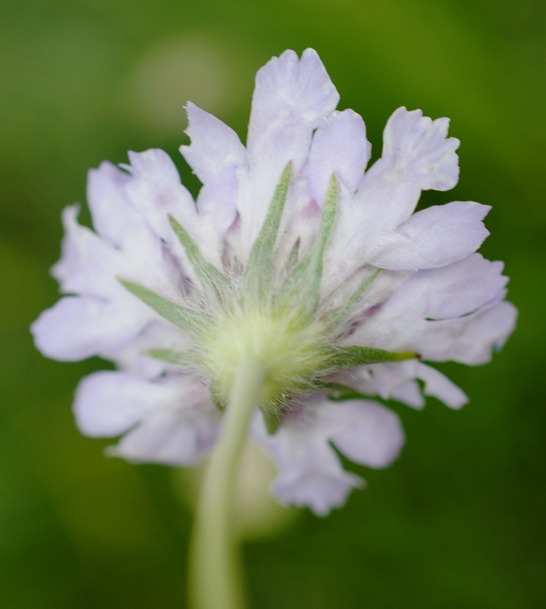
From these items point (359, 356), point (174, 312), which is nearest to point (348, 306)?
point (359, 356)

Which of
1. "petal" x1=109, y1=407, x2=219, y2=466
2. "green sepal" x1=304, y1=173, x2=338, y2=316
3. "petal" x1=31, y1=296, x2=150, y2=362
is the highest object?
"green sepal" x1=304, y1=173, x2=338, y2=316

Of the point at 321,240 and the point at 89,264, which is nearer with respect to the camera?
the point at 321,240

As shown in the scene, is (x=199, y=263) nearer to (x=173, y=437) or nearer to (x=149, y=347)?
(x=149, y=347)

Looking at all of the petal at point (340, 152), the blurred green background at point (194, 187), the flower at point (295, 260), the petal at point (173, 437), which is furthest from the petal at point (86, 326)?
the blurred green background at point (194, 187)

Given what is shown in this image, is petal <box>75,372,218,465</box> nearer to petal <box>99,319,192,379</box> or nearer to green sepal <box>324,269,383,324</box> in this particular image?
petal <box>99,319,192,379</box>

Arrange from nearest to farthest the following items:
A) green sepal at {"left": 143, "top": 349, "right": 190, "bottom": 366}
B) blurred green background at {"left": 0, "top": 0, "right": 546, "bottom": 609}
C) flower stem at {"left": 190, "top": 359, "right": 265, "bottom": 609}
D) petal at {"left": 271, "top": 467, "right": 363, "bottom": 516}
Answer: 1. flower stem at {"left": 190, "top": 359, "right": 265, "bottom": 609}
2. green sepal at {"left": 143, "top": 349, "right": 190, "bottom": 366}
3. petal at {"left": 271, "top": 467, "right": 363, "bottom": 516}
4. blurred green background at {"left": 0, "top": 0, "right": 546, "bottom": 609}

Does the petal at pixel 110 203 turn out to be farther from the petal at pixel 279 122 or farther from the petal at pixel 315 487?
the petal at pixel 315 487

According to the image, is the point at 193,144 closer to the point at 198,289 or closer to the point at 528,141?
the point at 198,289

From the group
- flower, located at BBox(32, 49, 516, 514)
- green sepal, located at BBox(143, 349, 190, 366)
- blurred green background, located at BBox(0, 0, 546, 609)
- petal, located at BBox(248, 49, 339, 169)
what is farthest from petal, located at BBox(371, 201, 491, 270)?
blurred green background, located at BBox(0, 0, 546, 609)
